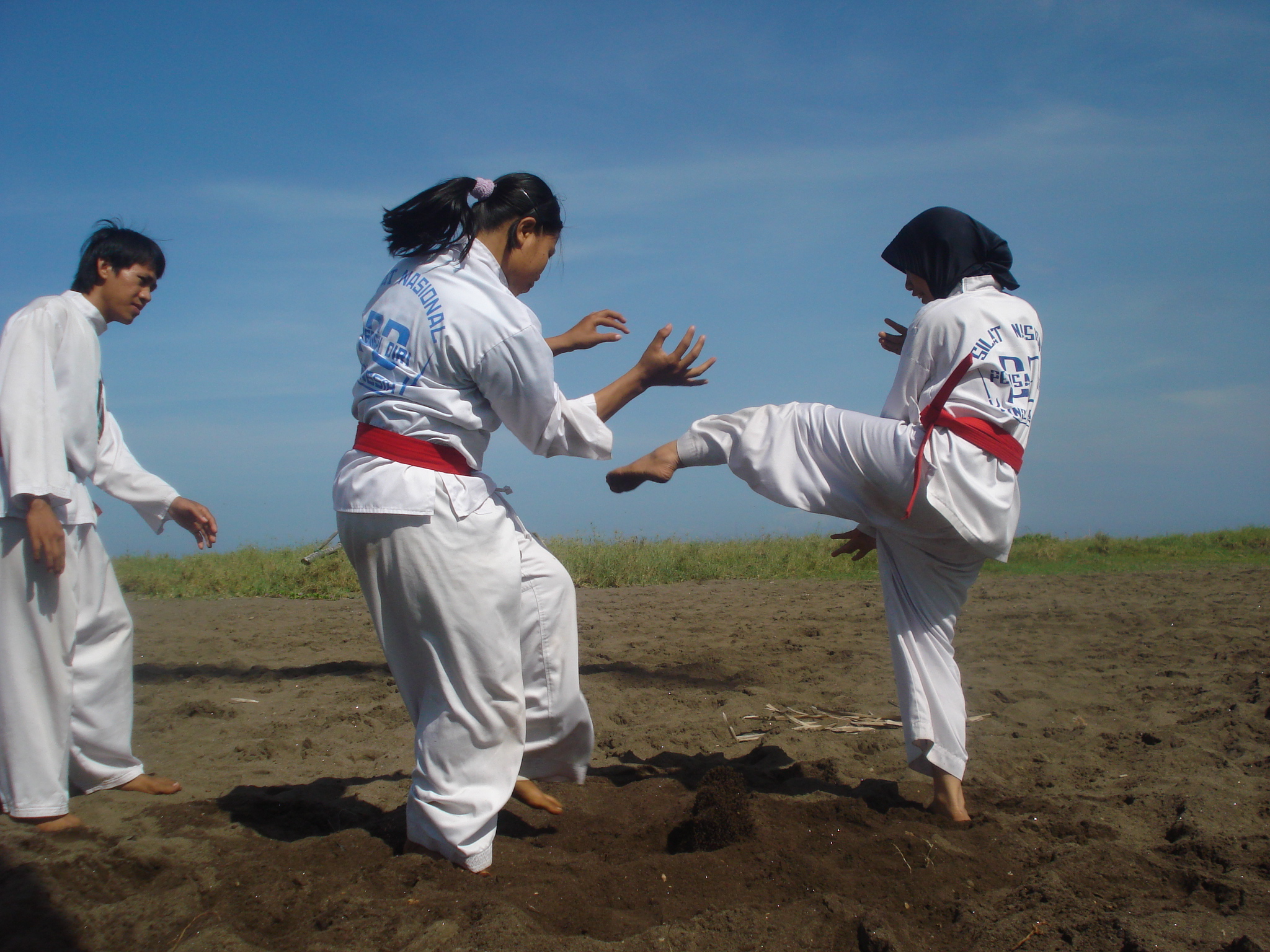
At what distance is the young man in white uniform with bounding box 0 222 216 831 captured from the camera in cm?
288

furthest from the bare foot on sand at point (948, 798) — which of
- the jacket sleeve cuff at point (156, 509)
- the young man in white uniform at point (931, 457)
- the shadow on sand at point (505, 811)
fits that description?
the jacket sleeve cuff at point (156, 509)

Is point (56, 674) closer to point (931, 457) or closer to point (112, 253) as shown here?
point (112, 253)

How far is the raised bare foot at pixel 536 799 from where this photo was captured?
312 centimetres

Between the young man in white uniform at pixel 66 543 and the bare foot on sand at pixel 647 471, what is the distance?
5.62 feet

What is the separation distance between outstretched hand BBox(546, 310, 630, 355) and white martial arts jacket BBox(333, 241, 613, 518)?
42cm

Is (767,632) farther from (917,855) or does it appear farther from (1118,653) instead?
(917,855)

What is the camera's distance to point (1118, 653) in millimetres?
5762

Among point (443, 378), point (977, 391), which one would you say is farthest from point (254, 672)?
point (977, 391)

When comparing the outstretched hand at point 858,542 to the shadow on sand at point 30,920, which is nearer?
the shadow on sand at point 30,920

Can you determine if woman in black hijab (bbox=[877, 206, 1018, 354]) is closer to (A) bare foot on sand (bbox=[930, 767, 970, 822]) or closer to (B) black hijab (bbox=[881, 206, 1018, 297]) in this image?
(B) black hijab (bbox=[881, 206, 1018, 297])

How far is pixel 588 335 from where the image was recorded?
3016 millimetres

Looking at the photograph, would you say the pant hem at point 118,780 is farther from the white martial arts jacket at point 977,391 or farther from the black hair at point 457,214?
the white martial arts jacket at point 977,391

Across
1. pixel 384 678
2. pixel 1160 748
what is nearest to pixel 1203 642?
pixel 1160 748

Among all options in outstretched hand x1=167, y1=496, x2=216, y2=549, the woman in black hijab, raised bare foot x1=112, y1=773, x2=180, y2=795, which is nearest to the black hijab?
the woman in black hijab
